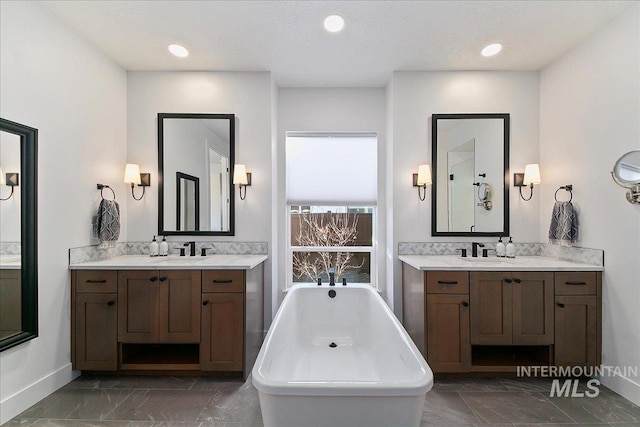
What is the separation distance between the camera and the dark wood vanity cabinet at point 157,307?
2.51 m

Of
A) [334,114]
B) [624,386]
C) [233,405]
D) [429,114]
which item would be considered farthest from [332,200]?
[624,386]

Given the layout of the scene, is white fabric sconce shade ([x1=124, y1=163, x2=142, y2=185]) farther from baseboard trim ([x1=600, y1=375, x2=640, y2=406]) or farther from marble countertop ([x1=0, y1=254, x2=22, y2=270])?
baseboard trim ([x1=600, y1=375, x2=640, y2=406])

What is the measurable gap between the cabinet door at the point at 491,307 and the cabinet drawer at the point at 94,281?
2.79m

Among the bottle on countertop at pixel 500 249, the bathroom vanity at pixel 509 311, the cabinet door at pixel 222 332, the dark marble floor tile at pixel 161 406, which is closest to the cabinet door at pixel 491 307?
the bathroom vanity at pixel 509 311

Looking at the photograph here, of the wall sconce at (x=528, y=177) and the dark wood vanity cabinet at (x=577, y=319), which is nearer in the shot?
the dark wood vanity cabinet at (x=577, y=319)

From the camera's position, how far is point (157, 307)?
2.52m

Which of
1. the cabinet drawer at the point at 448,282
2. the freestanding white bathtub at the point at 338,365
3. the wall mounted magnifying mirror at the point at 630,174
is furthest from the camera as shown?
the cabinet drawer at the point at 448,282

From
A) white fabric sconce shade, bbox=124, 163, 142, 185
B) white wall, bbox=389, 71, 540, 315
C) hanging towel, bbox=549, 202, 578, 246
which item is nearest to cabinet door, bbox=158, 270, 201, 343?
white fabric sconce shade, bbox=124, 163, 142, 185

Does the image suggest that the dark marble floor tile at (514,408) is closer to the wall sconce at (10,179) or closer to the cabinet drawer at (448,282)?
the cabinet drawer at (448,282)

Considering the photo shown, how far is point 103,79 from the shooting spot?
2.91 meters

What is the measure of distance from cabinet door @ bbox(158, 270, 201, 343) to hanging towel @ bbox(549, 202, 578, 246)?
303cm

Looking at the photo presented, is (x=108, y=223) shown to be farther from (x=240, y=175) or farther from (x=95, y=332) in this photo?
(x=240, y=175)

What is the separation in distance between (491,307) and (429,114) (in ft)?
6.22

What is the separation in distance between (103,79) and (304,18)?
191 centimetres
